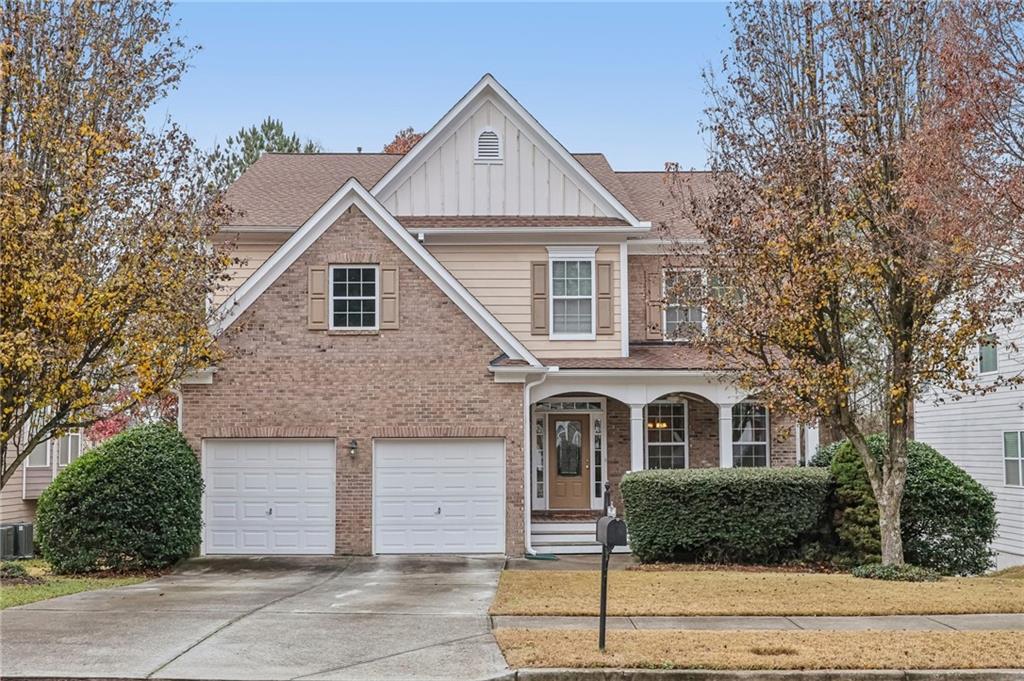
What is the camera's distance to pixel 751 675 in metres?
9.06

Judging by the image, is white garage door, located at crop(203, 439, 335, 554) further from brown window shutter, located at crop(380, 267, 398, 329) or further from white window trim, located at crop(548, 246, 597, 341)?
white window trim, located at crop(548, 246, 597, 341)

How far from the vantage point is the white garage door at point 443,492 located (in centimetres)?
1916

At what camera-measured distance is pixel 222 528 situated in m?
19.0

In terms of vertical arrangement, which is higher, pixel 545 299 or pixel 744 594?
pixel 545 299

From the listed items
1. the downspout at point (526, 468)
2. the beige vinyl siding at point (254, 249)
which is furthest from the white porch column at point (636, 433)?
the beige vinyl siding at point (254, 249)

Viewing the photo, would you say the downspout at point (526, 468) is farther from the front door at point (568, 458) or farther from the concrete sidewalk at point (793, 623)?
the concrete sidewalk at point (793, 623)

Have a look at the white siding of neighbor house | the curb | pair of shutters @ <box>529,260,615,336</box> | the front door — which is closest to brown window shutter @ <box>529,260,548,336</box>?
pair of shutters @ <box>529,260,615,336</box>

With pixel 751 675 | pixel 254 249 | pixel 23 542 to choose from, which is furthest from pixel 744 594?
pixel 23 542

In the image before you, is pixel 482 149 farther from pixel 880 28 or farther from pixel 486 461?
pixel 880 28

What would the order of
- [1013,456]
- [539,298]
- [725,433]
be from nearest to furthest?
[725,433], [539,298], [1013,456]

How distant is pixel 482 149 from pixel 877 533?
11.0m

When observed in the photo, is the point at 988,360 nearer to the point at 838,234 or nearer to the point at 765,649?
the point at 838,234

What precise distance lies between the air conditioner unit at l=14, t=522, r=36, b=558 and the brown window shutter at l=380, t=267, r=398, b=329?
412 inches

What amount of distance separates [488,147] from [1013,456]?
1323 cm
